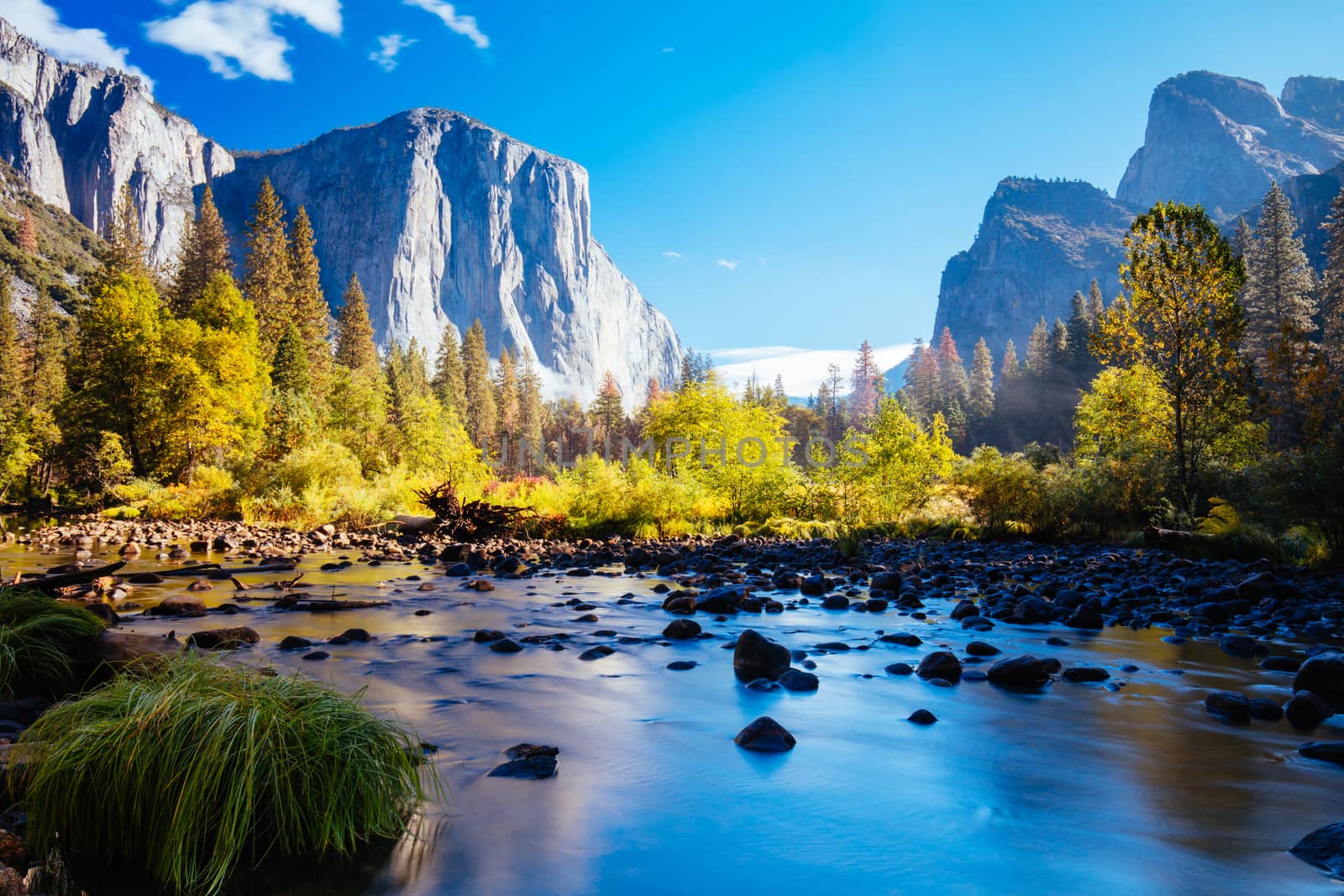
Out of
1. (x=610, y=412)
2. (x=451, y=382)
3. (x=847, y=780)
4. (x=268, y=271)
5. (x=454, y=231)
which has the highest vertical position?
(x=454, y=231)

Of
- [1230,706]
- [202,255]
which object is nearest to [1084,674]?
[1230,706]

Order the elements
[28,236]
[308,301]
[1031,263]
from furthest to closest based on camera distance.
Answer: [1031,263] → [28,236] → [308,301]

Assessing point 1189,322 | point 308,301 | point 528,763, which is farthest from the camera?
point 308,301

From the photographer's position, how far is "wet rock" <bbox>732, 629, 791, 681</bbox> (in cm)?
590

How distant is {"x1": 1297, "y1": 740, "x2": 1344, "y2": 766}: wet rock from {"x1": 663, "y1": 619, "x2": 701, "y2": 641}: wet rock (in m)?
4.79

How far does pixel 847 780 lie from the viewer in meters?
3.91

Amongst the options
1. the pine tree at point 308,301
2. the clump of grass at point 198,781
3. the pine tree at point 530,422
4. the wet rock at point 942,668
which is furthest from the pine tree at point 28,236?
the wet rock at point 942,668

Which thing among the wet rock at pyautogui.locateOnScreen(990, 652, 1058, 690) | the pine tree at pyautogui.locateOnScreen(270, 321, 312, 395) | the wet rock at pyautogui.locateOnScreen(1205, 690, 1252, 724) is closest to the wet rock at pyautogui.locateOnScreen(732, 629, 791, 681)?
the wet rock at pyautogui.locateOnScreen(990, 652, 1058, 690)

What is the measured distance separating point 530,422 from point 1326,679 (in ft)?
231

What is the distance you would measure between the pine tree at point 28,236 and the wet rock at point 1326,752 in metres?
119

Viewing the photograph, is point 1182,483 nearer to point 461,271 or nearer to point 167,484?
point 167,484

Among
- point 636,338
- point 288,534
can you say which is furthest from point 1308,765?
point 636,338

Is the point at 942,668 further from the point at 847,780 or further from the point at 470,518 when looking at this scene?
the point at 470,518

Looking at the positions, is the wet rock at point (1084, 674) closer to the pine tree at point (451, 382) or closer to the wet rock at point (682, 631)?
the wet rock at point (682, 631)
